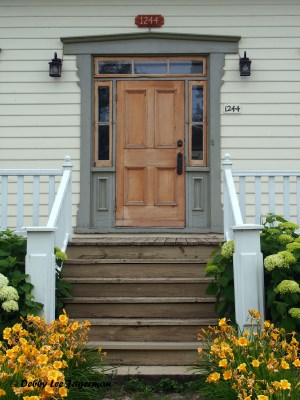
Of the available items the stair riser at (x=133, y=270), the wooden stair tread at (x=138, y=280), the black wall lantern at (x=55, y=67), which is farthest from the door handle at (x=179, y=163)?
the wooden stair tread at (x=138, y=280)

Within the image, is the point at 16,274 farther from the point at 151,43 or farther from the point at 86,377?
the point at 151,43

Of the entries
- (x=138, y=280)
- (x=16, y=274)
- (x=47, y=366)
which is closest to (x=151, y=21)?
(x=138, y=280)

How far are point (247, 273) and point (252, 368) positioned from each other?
1025 millimetres

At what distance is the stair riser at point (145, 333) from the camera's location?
13.3 ft

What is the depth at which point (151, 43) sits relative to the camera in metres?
6.48

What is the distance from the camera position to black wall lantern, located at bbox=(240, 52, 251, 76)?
20.7ft

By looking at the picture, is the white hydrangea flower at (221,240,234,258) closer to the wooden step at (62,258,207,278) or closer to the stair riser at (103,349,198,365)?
the wooden step at (62,258,207,278)

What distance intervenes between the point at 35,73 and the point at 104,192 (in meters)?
1.78

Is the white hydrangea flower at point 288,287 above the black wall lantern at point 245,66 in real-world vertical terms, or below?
below

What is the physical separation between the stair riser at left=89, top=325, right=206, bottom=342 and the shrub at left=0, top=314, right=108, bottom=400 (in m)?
0.46

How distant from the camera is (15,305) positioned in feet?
11.7

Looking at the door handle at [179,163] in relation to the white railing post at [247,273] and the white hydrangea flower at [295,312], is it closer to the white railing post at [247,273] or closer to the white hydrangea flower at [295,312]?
the white railing post at [247,273]

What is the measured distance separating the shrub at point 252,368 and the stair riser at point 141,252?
1635 millimetres

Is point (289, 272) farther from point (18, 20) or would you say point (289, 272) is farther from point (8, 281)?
point (18, 20)
